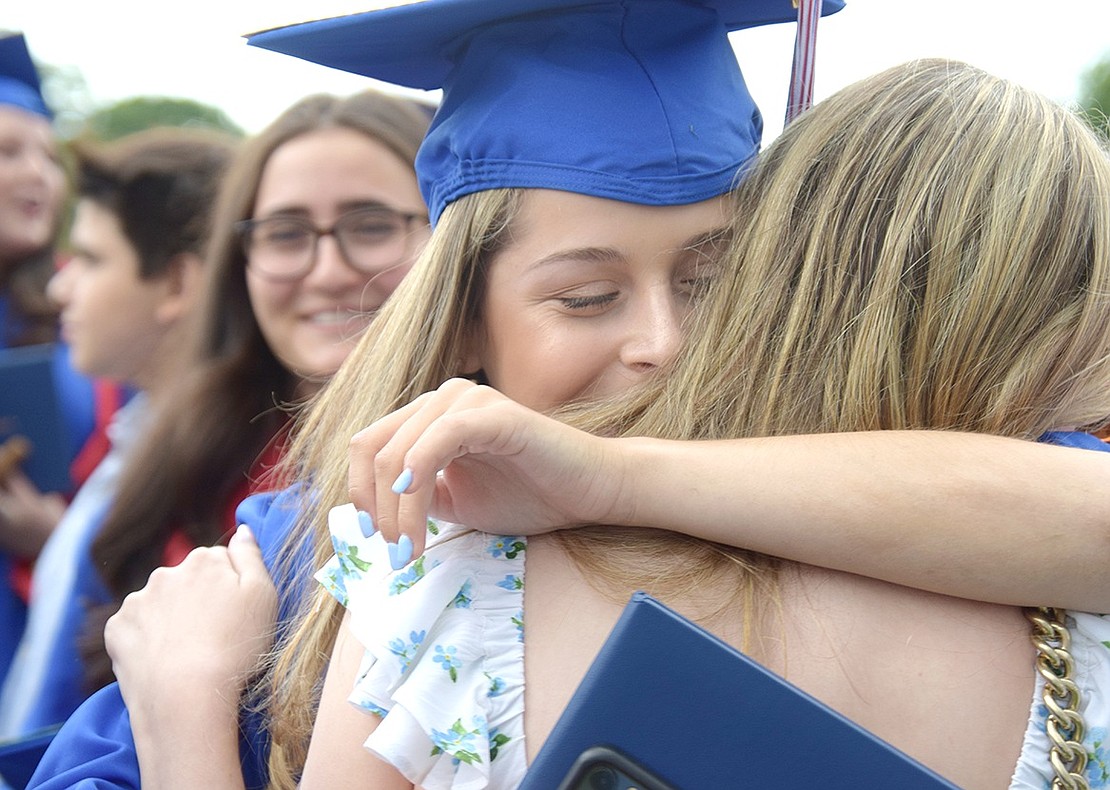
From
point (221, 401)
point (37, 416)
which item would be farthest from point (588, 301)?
point (37, 416)

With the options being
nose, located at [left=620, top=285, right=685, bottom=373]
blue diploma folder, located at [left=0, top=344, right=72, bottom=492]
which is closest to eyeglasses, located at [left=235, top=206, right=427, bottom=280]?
blue diploma folder, located at [left=0, top=344, right=72, bottom=492]

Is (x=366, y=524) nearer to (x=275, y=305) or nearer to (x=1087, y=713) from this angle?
(x=1087, y=713)

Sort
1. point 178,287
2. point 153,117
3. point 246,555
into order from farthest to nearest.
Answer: point 153,117 < point 178,287 < point 246,555

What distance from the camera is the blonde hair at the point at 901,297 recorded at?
125 centimetres

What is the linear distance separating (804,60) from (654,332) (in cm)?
49

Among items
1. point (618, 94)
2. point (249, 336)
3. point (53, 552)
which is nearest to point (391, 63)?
point (618, 94)

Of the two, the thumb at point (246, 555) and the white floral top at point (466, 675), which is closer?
the white floral top at point (466, 675)

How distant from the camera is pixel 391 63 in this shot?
188cm

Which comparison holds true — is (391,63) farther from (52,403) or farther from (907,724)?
(52,403)

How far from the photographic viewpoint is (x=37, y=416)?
302cm

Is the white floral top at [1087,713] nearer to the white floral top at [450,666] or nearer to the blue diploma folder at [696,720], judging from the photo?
the blue diploma folder at [696,720]

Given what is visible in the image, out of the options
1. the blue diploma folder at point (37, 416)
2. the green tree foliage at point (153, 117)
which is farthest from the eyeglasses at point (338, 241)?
the green tree foliage at point (153, 117)

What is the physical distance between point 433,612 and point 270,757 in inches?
21.7

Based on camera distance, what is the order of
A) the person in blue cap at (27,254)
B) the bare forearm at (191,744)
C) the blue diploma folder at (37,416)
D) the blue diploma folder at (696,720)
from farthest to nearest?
the person in blue cap at (27,254), the blue diploma folder at (37,416), the bare forearm at (191,744), the blue diploma folder at (696,720)
